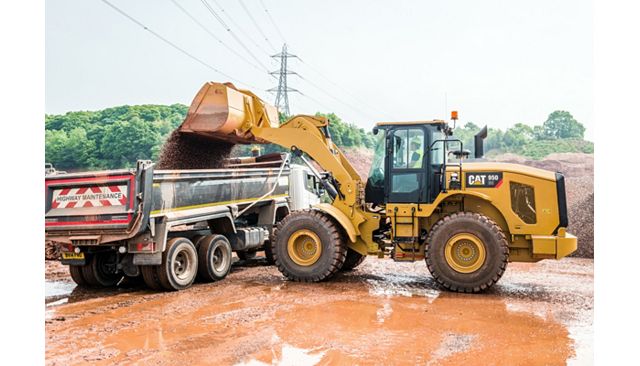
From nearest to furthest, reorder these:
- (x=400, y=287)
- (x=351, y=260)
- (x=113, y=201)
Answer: (x=113, y=201) < (x=400, y=287) < (x=351, y=260)

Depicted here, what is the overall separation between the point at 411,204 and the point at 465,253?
117 cm

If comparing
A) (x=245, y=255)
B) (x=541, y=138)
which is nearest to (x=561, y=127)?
(x=541, y=138)

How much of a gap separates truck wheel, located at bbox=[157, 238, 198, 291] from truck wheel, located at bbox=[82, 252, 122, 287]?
101 centimetres

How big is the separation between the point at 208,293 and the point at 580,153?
126ft

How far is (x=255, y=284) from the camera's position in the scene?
28.3ft

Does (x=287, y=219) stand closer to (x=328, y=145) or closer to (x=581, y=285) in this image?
(x=328, y=145)

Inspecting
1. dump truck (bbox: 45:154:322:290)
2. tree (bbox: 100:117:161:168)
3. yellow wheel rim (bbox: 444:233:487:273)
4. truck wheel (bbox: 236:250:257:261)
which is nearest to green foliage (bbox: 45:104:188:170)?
tree (bbox: 100:117:161:168)

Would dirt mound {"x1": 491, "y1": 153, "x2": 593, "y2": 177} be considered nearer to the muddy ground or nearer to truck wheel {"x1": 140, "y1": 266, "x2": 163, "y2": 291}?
the muddy ground

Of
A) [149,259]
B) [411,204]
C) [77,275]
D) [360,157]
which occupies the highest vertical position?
[360,157]

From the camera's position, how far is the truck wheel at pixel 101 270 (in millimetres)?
8336

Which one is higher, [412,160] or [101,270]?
[412,160]

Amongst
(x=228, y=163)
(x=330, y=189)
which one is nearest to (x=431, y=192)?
(x=330, y=189)

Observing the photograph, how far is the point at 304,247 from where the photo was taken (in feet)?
29.1

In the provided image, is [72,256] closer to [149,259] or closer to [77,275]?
[77,275]
